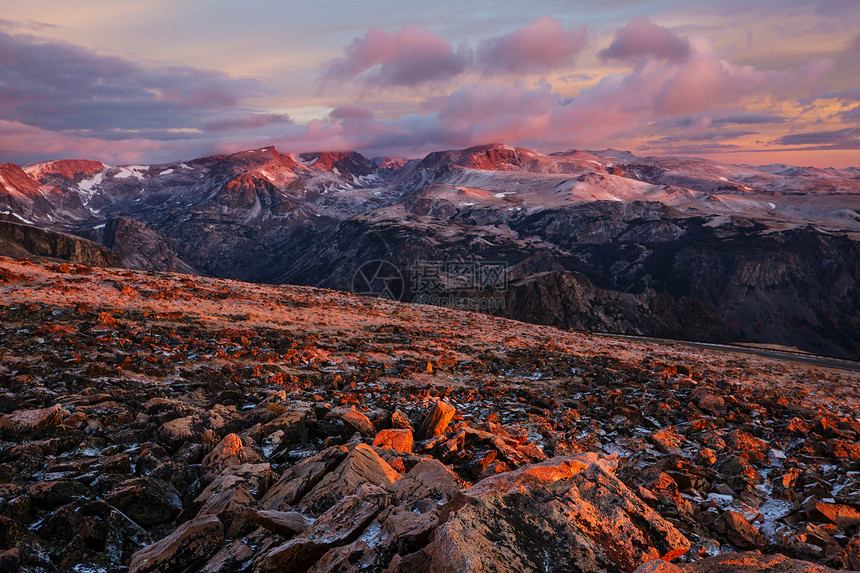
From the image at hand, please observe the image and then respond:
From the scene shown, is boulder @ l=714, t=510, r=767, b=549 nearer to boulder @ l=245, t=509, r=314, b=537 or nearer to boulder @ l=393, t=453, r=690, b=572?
boulder @ l=393, t=453, r=690, b=572

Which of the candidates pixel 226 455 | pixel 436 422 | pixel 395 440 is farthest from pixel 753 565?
pixel 226 455

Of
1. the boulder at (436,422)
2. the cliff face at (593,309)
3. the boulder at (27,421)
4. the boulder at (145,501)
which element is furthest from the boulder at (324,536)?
the cliff face at (593,309)

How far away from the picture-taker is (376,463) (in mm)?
6250

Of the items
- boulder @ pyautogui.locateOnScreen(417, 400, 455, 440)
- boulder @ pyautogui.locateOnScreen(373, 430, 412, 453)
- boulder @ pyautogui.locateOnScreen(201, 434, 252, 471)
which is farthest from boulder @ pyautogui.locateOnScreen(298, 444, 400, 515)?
boulder @ pyautogui.locateOnScreen(417, 400, 455, 440)

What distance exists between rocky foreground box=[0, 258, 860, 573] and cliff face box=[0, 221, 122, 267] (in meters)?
113

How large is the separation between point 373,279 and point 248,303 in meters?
139

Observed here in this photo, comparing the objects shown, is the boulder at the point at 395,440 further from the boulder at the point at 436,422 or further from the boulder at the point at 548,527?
the boulder at the point at 548,527

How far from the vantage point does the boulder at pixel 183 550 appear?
448 centimetres

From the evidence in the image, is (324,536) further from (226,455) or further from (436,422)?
(436,422)

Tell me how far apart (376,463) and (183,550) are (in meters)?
2.49

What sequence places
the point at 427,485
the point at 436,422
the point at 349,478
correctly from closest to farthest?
the point at 427,485 → the point at 349,478 → the point at 436,422

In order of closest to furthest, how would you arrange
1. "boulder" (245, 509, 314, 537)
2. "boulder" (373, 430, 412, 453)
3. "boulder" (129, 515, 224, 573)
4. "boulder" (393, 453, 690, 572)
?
"boulder" (393, 453, 690, 572)
"boulder" (129, 515, 224, 573)
"boulder" (245, 509, 314, 537)
"boulder" (373, 430, 412, 453)

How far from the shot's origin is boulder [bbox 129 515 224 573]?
4484mm

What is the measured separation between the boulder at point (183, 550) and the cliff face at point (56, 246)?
398 ft
